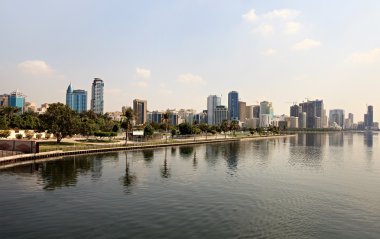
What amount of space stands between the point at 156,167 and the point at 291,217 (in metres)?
48.6

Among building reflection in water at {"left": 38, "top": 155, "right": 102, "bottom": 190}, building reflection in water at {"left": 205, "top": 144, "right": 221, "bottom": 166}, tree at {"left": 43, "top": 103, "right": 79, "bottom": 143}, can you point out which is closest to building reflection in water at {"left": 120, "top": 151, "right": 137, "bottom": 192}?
building reflection in water at {"left": 38, "top": 155, "right": 102, "bottom": 190}

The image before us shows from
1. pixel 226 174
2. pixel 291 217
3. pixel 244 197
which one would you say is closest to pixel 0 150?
pixel 226 174

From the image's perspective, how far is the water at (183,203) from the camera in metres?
39.8

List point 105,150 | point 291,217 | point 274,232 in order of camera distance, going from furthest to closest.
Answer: point 105,150 → point 291,217 → point 274,232

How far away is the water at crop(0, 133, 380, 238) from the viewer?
39.8 meters

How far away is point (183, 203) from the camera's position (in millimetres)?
51250

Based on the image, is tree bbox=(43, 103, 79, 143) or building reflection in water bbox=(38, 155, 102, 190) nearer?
building reflection in water bbox=(38, 155, 102, 190)

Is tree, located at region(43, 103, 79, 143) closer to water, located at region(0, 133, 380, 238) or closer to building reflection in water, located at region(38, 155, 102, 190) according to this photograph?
building reflection in water, located at region(38, 155, 102, 190)

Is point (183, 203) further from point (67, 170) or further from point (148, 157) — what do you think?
point (148, 157)

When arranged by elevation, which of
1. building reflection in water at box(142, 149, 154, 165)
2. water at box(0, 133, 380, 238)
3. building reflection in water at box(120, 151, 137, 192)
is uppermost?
building reflection in water at box(142, 149, 154, 165)

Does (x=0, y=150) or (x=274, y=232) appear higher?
(x=0, y=150)

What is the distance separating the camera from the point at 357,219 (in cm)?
4606

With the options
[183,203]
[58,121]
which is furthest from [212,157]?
[183,203]

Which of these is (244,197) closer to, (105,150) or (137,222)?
(137,222)
